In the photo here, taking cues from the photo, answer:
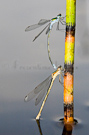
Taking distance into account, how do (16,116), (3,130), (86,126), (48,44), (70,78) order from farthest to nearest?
1. (16,116)
2. (86,126)
3. (3,130)
4. (70,78)
5. (48,44)

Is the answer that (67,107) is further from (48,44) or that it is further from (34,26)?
(34,26)

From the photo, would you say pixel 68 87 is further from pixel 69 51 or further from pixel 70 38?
pixel 70 38

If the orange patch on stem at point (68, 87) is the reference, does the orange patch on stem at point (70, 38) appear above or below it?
above

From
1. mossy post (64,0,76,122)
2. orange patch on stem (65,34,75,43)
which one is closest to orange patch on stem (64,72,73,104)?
mossy post (64,0,76,122)

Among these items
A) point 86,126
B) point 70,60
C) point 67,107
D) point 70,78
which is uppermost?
point 70,60

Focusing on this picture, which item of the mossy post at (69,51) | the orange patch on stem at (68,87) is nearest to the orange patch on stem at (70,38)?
the mossy post at (69,51)

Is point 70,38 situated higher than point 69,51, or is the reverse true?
point 70,38

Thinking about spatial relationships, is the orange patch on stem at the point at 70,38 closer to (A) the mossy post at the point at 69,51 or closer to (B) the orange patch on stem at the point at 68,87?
(A) the mossy post at the point at 69,51

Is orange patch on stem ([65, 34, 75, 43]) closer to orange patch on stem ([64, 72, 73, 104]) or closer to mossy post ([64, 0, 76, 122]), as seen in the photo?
mossy post ([64, 0, 76, 122])

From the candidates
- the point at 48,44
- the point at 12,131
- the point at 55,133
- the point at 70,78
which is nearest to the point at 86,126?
the point at 55,133

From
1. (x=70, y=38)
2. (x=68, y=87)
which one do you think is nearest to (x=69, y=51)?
(x=70, y=38)

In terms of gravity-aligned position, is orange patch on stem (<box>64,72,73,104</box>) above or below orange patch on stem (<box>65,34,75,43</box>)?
below
